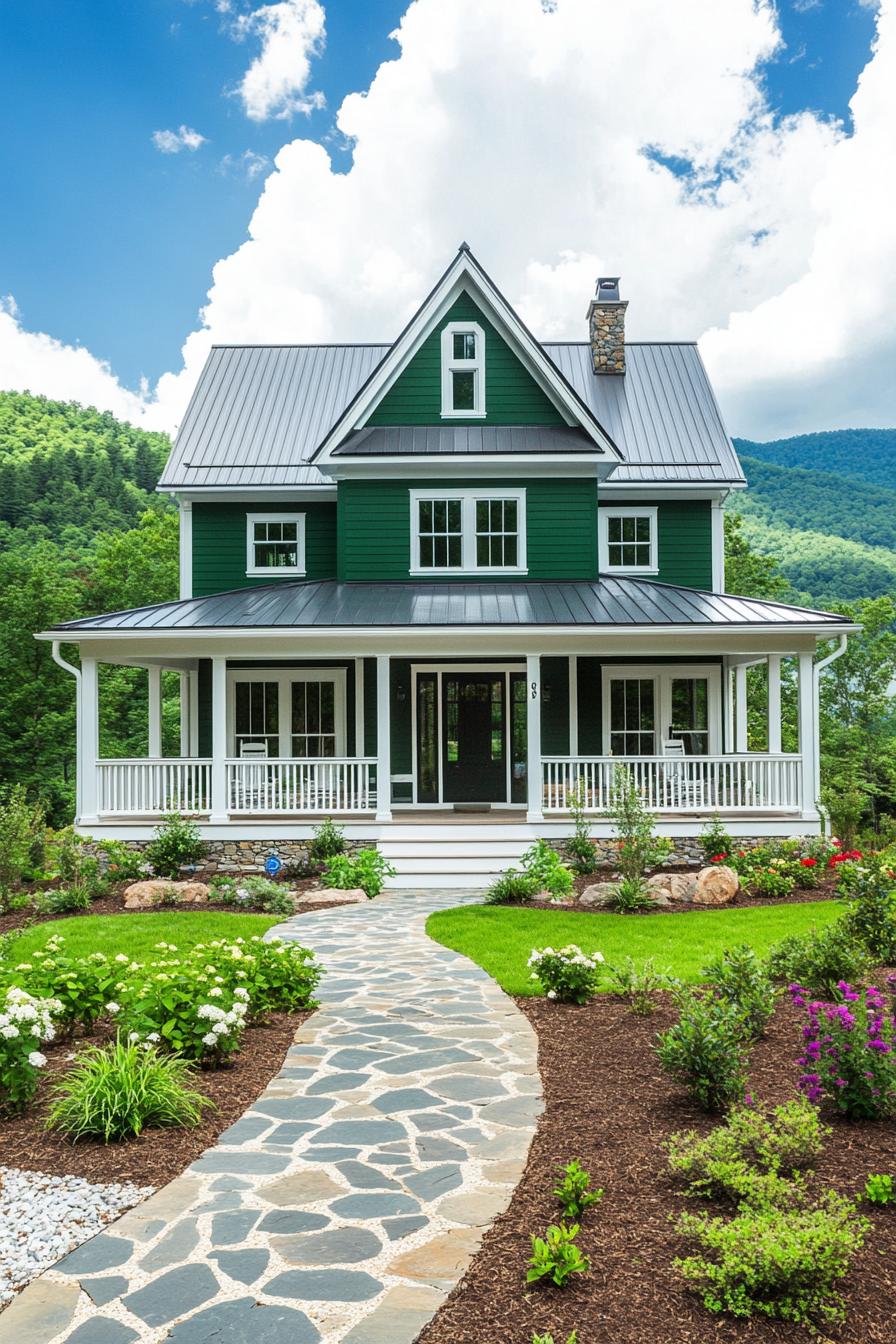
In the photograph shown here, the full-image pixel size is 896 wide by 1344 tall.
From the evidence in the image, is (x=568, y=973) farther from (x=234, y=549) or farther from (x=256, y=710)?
(x=234, y=549)

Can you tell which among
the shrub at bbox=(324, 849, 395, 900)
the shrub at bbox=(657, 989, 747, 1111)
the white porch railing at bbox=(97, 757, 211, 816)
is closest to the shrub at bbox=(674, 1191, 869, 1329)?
the shrub at bbox=(657, 989, 747, 1111)

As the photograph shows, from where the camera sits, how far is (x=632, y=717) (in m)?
18.2

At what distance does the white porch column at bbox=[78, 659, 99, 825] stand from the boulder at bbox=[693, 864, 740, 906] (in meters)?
9.25

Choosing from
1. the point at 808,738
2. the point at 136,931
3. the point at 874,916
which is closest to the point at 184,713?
the point at 136,931

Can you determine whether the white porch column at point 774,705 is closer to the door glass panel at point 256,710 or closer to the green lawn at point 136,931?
the door glass panel at point 256,710

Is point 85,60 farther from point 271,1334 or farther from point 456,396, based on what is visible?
point 271,1334

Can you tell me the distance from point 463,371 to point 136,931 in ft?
38.6

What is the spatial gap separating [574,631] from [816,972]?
314 inches

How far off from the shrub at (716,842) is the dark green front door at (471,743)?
13.6 feet

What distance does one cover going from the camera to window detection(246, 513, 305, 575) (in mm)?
19234

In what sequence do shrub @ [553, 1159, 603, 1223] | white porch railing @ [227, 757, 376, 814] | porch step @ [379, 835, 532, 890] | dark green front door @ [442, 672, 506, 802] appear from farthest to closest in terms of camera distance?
dark green front door @ [442, 672, 506, 802] → white porch railing @ [227, 757, 376, 814] → porch step @ [379, 835, 532, 890] → shrub @ [553, 1159, 603, 1223]

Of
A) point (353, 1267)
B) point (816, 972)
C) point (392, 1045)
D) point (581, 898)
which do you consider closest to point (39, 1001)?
point (392, 1045)

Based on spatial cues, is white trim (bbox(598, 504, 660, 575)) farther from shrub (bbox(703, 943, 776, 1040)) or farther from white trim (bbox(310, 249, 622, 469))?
shrub (bbox(703, 943, 776, 1040))

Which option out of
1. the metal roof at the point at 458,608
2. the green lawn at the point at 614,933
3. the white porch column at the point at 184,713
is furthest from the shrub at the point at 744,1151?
the white porch column at the point at 184,713
